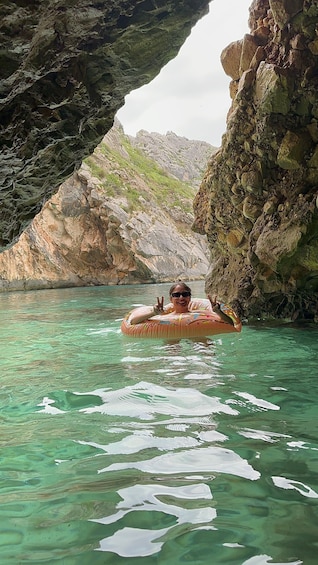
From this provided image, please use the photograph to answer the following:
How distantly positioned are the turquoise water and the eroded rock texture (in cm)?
327

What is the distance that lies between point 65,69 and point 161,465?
3514mm

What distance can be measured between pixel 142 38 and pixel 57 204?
1532 inches

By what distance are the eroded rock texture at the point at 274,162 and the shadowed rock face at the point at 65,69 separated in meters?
3.46

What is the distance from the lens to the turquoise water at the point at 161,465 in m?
2.06

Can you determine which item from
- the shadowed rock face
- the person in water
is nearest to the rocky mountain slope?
the person in water

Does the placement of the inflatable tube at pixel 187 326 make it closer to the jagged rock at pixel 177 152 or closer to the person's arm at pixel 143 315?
the person's arm at pixel 143 315

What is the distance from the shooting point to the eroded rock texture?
780 centimetres

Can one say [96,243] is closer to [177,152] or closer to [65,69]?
[65,69]

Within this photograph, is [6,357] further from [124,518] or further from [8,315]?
[8,315]

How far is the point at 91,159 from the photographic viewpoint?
4756 cm

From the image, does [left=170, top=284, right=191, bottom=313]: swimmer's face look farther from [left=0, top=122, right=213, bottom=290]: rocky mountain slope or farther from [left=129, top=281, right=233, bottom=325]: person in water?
[left=0, top=122, right=213, bottom=290]: rocky mountain slope

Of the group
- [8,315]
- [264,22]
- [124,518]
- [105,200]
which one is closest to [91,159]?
[105,200]

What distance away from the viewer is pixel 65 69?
14.3 ft

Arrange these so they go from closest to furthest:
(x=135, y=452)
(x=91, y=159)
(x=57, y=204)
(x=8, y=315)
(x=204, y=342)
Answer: (x=135, y=452) → (x=204, y=342) → (x=8, y=315) → (x=57, y=204) → (x=91, y=159)
